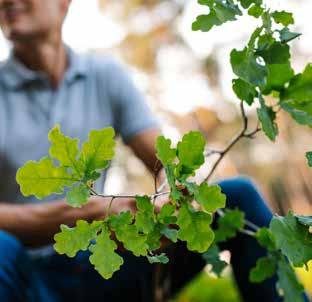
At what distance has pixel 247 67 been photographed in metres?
0.53

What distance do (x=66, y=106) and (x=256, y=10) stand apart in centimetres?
99

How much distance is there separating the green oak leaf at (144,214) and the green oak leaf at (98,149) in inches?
1.9

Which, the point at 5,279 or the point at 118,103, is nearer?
the point at 5,279

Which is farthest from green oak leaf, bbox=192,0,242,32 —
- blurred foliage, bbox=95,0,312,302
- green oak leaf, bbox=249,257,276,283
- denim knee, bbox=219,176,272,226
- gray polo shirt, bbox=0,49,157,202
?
blurred foliage, bbox=95,0,312,302

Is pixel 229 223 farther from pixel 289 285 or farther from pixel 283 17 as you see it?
pixel 283 17

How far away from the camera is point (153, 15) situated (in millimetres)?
10852

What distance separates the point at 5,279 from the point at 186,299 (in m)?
1.90

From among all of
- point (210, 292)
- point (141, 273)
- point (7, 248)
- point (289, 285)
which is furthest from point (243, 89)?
point (210, 292)

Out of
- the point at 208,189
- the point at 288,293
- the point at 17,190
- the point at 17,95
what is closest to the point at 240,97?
the point at 208,189

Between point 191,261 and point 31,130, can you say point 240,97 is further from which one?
point 31,130

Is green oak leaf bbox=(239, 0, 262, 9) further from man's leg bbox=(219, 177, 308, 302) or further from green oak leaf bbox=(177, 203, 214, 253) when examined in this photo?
man's leg bbox=(219, 177, 308, 302)

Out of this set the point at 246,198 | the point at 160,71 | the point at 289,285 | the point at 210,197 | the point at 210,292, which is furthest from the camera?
the point at 160,71

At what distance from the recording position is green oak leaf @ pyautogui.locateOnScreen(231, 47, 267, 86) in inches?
20.6

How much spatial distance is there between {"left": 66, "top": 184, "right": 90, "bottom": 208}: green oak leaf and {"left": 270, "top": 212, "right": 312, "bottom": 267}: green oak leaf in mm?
167
